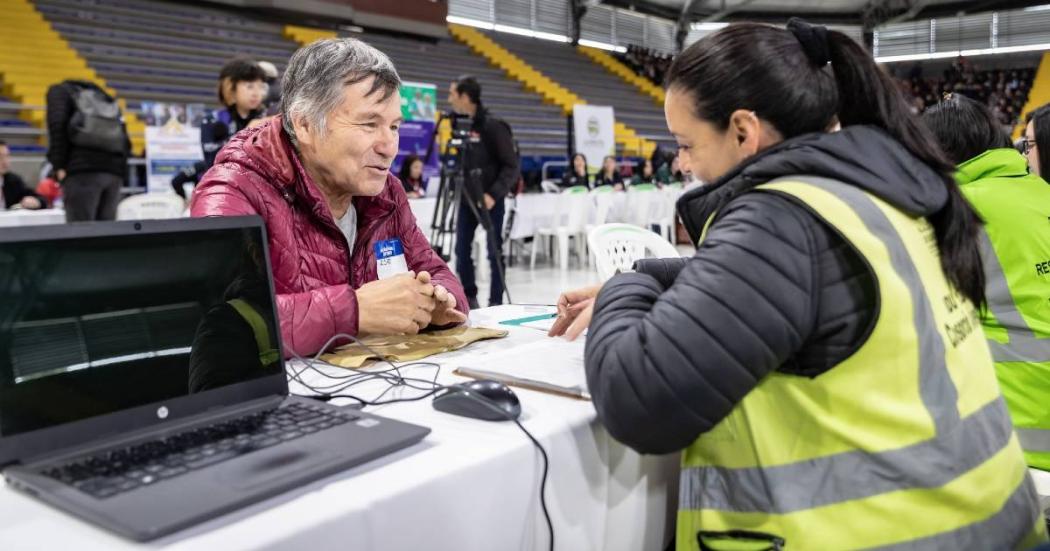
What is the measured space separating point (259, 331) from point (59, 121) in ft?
12.2

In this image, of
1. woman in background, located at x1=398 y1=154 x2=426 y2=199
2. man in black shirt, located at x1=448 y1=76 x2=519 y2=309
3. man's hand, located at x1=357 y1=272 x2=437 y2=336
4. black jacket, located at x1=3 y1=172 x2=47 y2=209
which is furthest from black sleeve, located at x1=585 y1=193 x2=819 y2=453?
woman in background, located at x1=398 y1=154 x2=426 y2=199

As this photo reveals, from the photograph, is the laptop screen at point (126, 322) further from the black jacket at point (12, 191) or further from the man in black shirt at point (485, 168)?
the black jacket at point (12, 191)

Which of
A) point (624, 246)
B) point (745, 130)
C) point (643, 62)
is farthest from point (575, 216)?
point (643, 62)

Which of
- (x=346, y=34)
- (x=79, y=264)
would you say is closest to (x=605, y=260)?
(x=79, y=264)

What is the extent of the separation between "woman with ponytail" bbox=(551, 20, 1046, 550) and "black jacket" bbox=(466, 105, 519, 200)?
395 cm

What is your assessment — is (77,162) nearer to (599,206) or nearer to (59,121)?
(59,121)

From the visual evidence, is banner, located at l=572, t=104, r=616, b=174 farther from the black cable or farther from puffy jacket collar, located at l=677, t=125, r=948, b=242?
puffy jacket collar, located at l=677, t=125, r=948, b=242

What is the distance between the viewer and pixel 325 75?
1.34 metres

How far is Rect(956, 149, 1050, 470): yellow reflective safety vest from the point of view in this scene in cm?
143

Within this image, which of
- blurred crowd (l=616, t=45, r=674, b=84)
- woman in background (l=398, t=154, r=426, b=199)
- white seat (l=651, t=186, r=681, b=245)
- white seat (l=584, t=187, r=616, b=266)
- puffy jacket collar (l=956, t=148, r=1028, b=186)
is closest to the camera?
puffy jacket collar (l=956, t=148, r=1028, b=186)

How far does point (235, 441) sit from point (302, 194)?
0.70 m

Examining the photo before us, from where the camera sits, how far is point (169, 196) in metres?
4.59

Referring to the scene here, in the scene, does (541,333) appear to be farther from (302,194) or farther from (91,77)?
(91,77)

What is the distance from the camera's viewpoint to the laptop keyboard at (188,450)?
64cm
